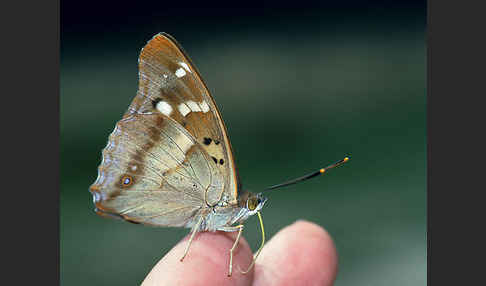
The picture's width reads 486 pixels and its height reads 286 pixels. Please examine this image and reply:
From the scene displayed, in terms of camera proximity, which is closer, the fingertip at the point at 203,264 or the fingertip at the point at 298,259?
the fingertip at the point at 203,264

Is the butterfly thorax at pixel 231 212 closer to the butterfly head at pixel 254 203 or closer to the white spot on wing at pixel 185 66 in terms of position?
the butterfly head at pixel 254 203

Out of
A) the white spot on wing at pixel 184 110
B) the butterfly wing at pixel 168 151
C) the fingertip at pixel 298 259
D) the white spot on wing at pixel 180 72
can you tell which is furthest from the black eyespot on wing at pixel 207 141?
the fingertip at pixel 298 259

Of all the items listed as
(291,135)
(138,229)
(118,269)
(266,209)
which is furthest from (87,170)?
(291,135)

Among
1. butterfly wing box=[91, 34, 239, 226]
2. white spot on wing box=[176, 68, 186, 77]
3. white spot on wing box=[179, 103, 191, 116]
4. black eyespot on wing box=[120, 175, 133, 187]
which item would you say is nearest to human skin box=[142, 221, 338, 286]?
butterfly wing box=[91, 34, 239, 226]

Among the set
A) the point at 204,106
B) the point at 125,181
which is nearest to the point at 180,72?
the point at 204,106

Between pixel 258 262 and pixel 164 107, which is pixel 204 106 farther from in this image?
pixel 258 262

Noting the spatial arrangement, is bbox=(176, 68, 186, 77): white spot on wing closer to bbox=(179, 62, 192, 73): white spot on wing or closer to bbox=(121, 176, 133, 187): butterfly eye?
bbox=(179, 62, 192, 73): white spot on wing

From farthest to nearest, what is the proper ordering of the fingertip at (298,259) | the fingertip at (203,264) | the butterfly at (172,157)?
the fingertip at (298,259)
the butterfly at (172,157)
the fingertip at (203,264)
